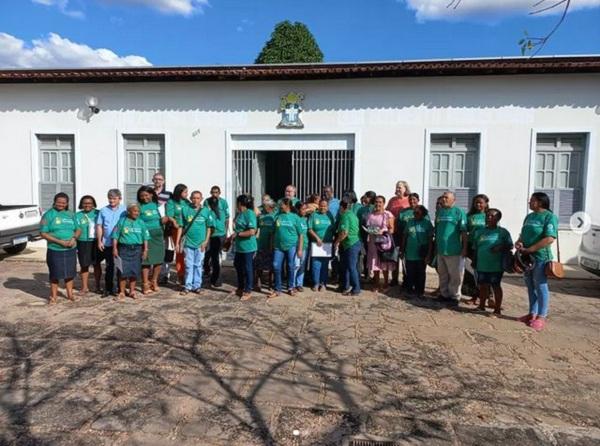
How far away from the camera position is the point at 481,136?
9.30 metres

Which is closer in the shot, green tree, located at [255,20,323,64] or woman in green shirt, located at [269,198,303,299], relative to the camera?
woman in green shirt, located at [269,198,303,299]

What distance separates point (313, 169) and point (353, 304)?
173 inches

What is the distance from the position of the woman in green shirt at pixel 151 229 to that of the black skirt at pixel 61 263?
0.94 meters

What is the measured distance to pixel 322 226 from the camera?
696cm

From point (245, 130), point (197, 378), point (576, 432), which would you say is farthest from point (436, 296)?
point (245, 130)

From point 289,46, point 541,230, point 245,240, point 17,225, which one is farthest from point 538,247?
point 289,46

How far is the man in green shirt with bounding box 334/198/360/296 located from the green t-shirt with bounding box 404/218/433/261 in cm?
75

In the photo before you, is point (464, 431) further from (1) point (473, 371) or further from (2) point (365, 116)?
(2) point (365, 116)

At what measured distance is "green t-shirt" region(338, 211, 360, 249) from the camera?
672 cm

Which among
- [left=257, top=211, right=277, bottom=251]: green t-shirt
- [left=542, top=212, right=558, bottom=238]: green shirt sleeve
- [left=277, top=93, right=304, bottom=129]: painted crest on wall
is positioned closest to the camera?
[left=542, top=212, right=558, bottom=238]: green shirt sleeve

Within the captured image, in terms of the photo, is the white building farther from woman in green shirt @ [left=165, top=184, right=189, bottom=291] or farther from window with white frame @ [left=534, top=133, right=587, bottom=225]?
woman in green shirt @ [left=165, top=184, right=189, bottom=291]

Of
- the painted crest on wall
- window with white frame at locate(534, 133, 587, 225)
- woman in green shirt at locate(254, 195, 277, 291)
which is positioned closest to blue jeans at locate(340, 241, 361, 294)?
woman in green shirt at locate(254, 195, 277, 291)

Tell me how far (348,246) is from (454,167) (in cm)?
413

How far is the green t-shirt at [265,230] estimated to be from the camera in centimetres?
705
